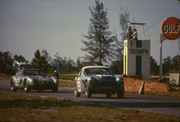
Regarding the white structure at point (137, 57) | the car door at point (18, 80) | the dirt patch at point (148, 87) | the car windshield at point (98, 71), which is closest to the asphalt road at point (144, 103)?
the car windshield at point (98, 71)

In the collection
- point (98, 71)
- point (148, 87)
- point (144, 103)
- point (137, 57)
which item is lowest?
point (144, 103)

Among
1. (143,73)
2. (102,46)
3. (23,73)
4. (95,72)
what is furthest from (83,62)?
(95,72)

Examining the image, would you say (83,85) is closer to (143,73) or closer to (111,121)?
(111,121)

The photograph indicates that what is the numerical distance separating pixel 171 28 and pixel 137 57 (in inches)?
185

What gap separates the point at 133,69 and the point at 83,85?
2025 cm

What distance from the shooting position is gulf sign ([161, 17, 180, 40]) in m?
37.1

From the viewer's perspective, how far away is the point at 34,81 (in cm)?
2128

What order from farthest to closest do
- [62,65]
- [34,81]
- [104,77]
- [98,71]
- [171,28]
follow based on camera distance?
[62,65] → [171,28] → [34,81] → [98,71] → [104,77]

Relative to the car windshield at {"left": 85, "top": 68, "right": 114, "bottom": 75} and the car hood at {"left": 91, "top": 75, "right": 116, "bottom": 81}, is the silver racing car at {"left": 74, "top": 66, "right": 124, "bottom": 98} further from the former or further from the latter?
the car windshield at {"left": 85, "top": 68, "right": 114, "bottom": 75}

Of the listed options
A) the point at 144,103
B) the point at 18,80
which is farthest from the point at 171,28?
the point at 144,103

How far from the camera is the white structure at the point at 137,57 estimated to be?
120 ft

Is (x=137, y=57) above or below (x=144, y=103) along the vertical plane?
above

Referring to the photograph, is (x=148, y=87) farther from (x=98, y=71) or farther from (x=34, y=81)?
(x=98, y=71)

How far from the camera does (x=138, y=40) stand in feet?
122
